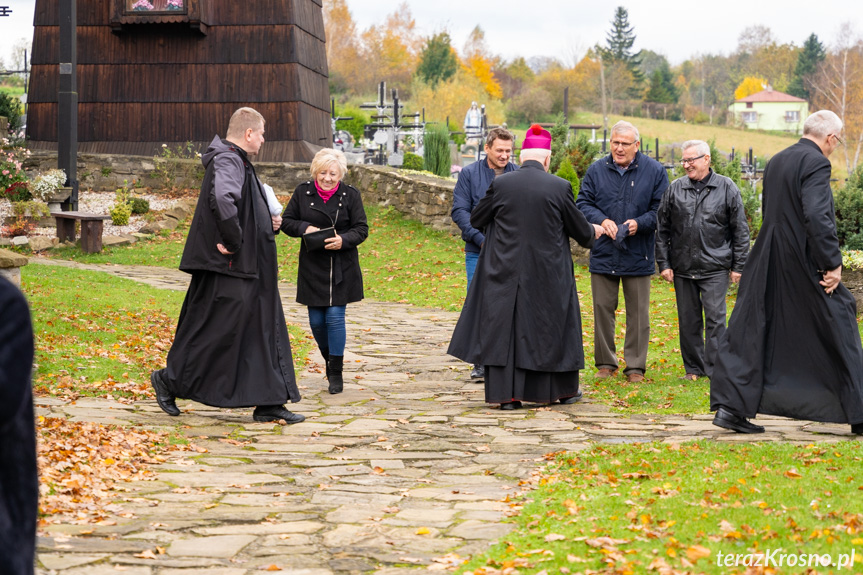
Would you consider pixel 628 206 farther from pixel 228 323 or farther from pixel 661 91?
pixel 661 91

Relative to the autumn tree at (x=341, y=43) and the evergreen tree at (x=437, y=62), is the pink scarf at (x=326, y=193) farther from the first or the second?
the autumn tree at (x=341, y=43)

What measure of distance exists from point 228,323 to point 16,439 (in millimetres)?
4897

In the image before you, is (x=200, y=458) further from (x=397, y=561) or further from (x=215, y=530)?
(x=397, y=561)

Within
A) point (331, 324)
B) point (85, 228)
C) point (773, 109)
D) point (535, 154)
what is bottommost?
point (331, 324)

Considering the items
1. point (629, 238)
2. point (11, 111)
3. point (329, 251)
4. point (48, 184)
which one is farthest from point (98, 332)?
point (11, 111)

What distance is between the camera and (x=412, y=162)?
2655 centimetres

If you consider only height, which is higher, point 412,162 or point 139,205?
point 412,162

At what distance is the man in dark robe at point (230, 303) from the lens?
6727 mm

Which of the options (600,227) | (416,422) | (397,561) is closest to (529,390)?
(416,422)

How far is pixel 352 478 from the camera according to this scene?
5543 millimetres

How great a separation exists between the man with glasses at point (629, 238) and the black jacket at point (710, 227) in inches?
10.1

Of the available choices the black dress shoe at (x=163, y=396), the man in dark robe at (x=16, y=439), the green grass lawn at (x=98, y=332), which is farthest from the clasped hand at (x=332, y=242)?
the man in dark robe at (x=16, y=439)

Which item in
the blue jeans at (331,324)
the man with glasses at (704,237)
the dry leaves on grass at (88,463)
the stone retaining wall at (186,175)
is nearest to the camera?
the dry leaves on grass at (88,463)

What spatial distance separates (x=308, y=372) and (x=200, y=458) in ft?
11.3
